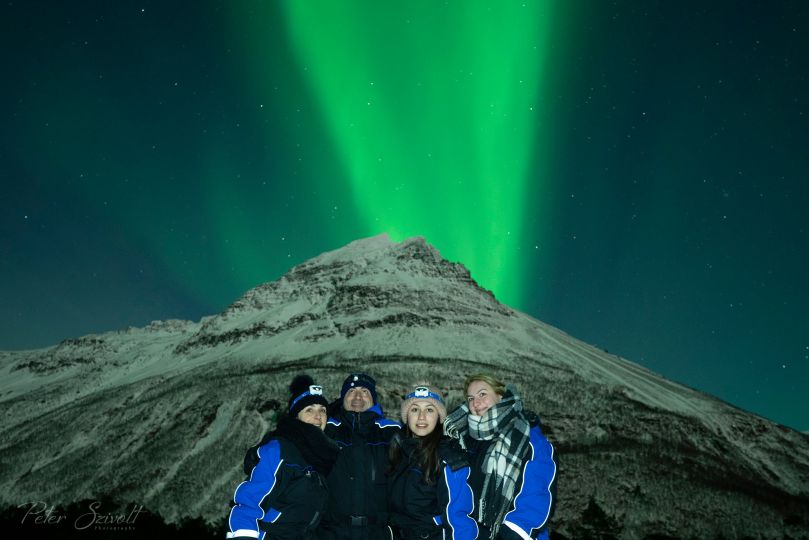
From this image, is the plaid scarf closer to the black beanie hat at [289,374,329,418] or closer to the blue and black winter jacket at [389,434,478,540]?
the blue and black winter jacket at [389,434,478,540]

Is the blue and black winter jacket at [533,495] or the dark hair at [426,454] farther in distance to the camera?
the dark hair at [426,454]

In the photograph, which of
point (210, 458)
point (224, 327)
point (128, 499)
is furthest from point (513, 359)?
point (224, 327)

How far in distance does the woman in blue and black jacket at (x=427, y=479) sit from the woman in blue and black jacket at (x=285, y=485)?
2.60 feet

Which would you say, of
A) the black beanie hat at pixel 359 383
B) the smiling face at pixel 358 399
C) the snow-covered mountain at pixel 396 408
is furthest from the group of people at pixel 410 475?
the snow-covered mountain at pixel 396 408

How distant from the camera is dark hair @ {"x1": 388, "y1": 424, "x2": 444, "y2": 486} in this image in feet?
16.7

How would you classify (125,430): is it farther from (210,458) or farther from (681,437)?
(681,437)

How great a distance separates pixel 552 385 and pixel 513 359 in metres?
14.0

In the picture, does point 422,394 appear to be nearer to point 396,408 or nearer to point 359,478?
point 359,478

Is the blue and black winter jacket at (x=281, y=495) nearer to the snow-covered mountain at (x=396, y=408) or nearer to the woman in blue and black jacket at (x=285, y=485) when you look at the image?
the woman in blue and black jacket at (x=285, y=485)

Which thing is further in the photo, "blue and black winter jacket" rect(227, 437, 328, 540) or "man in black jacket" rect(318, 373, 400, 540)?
"man in black jacket" rect(318, 373, 400, 540)

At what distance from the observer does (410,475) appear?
5238 mm

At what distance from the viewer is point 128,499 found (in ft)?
155

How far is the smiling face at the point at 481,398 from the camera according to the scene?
5.43 m

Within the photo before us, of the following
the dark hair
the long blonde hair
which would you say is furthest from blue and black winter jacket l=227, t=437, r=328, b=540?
the long blonde hair
